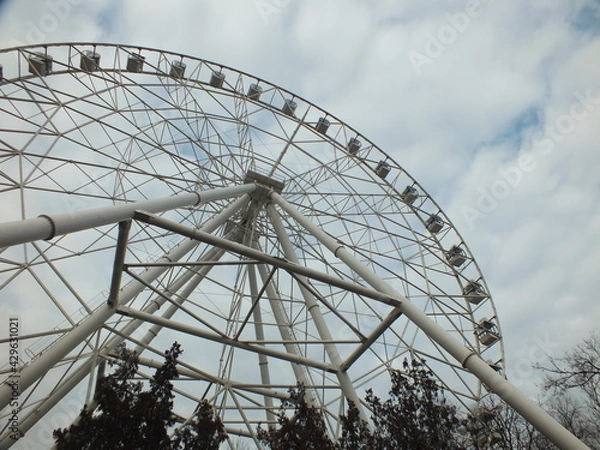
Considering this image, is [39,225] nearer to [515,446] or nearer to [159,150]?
[159,150]

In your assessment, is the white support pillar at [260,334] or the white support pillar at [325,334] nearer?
the white support pillar at [325,334]

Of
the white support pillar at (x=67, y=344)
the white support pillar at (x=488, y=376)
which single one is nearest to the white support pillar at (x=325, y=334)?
the white support pillar at (x=488, y=376)

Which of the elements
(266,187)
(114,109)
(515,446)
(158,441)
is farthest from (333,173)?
(158,441)

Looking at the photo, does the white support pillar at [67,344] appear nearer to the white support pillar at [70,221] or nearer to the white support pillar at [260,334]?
the white support pillar at [70,221]

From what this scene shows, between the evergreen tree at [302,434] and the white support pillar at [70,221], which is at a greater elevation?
the white support pillar at [70,221]

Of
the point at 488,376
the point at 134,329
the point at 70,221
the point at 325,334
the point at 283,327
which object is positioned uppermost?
the point at 283,327

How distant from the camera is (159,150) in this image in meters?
20.0

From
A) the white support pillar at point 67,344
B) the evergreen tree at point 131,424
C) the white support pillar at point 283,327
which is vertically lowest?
the evergreen tree at point 131,424

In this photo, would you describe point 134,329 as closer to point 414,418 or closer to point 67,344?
point 67,344

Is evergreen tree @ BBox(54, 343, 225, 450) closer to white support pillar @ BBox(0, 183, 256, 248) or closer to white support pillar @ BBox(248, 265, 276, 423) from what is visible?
white support pillar @ BBox(0, 183, 256, 248)

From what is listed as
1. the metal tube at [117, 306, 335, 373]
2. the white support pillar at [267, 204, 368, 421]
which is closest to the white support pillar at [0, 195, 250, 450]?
the metal tube at [117, 306, 335, 373]

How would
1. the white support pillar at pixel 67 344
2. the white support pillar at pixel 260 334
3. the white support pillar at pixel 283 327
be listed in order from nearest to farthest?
the white support pillar at pixel 67 344 → the white support pillar at pixel 283 327 → the white support pillar at pixel 260 334

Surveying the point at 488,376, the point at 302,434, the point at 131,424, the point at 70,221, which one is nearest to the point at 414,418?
the point at 488,376

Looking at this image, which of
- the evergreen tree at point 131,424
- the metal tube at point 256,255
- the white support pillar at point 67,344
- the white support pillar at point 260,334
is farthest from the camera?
the white support pillar at point 260,334
